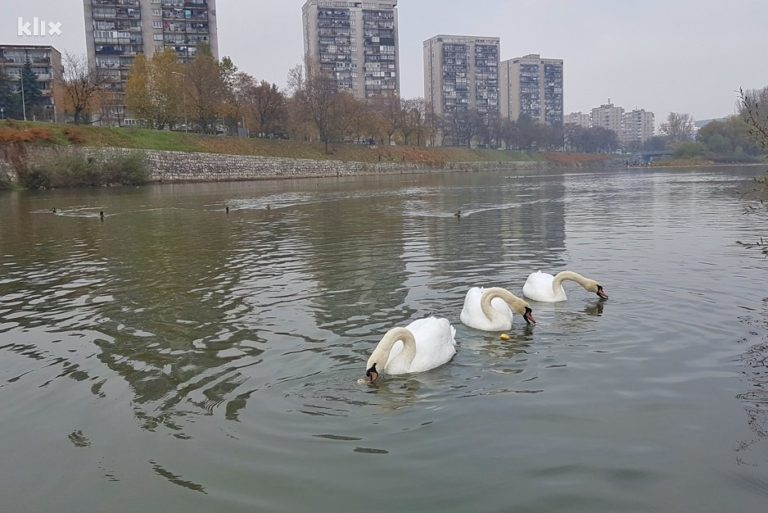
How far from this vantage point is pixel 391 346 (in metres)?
8.09

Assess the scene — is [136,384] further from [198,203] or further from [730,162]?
[730,162]

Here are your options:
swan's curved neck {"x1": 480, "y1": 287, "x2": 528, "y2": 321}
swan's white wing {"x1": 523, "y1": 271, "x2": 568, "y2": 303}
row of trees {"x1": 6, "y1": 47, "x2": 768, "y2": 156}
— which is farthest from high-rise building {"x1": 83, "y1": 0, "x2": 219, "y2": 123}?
swan's curved neck {"x1": 480, "y1": 287, "x2": 528, "y2": 321}

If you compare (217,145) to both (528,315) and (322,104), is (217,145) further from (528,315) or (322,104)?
(528,315)

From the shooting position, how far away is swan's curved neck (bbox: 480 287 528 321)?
1009 centimetres

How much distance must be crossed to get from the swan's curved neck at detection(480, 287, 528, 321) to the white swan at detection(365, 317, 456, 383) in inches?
60.0

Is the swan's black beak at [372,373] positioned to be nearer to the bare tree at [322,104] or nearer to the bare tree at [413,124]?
the bare tree at [322,104]

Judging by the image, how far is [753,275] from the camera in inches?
552

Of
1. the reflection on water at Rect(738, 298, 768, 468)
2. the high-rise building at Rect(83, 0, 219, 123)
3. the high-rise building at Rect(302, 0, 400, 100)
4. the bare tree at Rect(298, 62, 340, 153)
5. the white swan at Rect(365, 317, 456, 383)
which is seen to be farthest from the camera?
the high-rise building at Rect(302, 0, 400, 100)

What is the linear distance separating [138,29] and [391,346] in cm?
13455

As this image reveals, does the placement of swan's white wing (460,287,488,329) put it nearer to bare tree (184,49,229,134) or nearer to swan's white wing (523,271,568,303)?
swan's white wing (523,271,568,303)

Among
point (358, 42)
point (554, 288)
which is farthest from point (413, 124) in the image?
point (554, 288)

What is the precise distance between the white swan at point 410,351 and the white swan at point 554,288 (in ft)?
12.0

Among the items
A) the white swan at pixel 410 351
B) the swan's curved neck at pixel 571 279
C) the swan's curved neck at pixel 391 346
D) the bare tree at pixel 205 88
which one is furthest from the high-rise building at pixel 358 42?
the swan's curved neck at pixel 391 346

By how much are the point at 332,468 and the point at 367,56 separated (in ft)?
585
